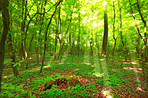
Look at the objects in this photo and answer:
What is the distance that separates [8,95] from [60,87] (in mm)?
3158

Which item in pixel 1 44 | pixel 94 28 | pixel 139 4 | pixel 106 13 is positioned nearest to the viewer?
pixel 1 44

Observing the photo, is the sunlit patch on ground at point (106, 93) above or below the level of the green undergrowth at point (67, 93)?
below

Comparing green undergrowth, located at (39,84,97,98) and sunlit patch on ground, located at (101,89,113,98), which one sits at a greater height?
green undergrowth, located at (39,84,97,98)

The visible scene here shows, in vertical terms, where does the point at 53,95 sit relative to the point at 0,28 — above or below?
below

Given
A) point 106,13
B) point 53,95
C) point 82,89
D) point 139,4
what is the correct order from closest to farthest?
point 53,95 → point 82,89 → point 139,4 → point 106,13

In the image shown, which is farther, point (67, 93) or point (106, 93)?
point (106, 93)

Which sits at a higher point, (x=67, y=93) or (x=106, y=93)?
(x=67, y=93)

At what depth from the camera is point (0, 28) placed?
4.54 metres

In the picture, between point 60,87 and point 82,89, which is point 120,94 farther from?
point 60,87

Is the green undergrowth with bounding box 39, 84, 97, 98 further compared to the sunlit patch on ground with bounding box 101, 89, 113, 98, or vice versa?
the sunlit patch on ground with bounding box 101, 89, 113, 98

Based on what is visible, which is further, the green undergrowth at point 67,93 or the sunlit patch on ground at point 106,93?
the sunlit patch on ground at point 106,93

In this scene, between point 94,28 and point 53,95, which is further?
point 94,28

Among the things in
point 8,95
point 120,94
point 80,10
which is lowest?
point 120,94

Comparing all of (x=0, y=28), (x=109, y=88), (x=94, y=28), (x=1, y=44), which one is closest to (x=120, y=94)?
(x=109, y=88)
